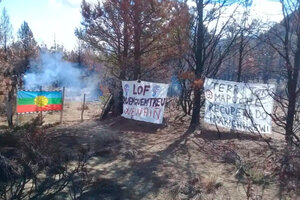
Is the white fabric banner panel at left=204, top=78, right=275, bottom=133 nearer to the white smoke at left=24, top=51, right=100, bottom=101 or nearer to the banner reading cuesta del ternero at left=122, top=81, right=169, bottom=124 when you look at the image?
the banner reading cuesta del ternero at left=122, top=81, right=169, bottom=124

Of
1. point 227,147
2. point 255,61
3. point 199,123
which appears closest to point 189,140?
point 227,147

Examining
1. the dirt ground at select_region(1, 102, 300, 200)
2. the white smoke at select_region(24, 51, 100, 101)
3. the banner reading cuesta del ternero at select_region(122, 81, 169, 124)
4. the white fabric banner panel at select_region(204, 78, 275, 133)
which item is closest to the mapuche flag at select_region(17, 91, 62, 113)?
the dirt ground at select_region(1, 102, 300, 200)

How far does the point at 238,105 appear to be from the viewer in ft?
30.6

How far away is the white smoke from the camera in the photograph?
32094 mm

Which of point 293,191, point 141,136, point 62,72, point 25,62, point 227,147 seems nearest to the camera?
point 293,191

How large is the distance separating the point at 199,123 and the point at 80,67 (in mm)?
30201

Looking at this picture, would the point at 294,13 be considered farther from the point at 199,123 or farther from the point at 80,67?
the point at 80,67

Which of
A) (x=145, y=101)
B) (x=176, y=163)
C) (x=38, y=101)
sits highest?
(x=145, y=101)

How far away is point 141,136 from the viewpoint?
9672 mm

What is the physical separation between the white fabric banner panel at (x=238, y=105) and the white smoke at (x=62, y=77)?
21.5m

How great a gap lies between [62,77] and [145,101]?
92.1 ft

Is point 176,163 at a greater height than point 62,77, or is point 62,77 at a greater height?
point 62,77

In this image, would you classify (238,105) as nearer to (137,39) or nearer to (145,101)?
(145,101)

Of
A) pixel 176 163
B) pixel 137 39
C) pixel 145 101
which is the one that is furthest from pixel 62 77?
pixel 176 163
